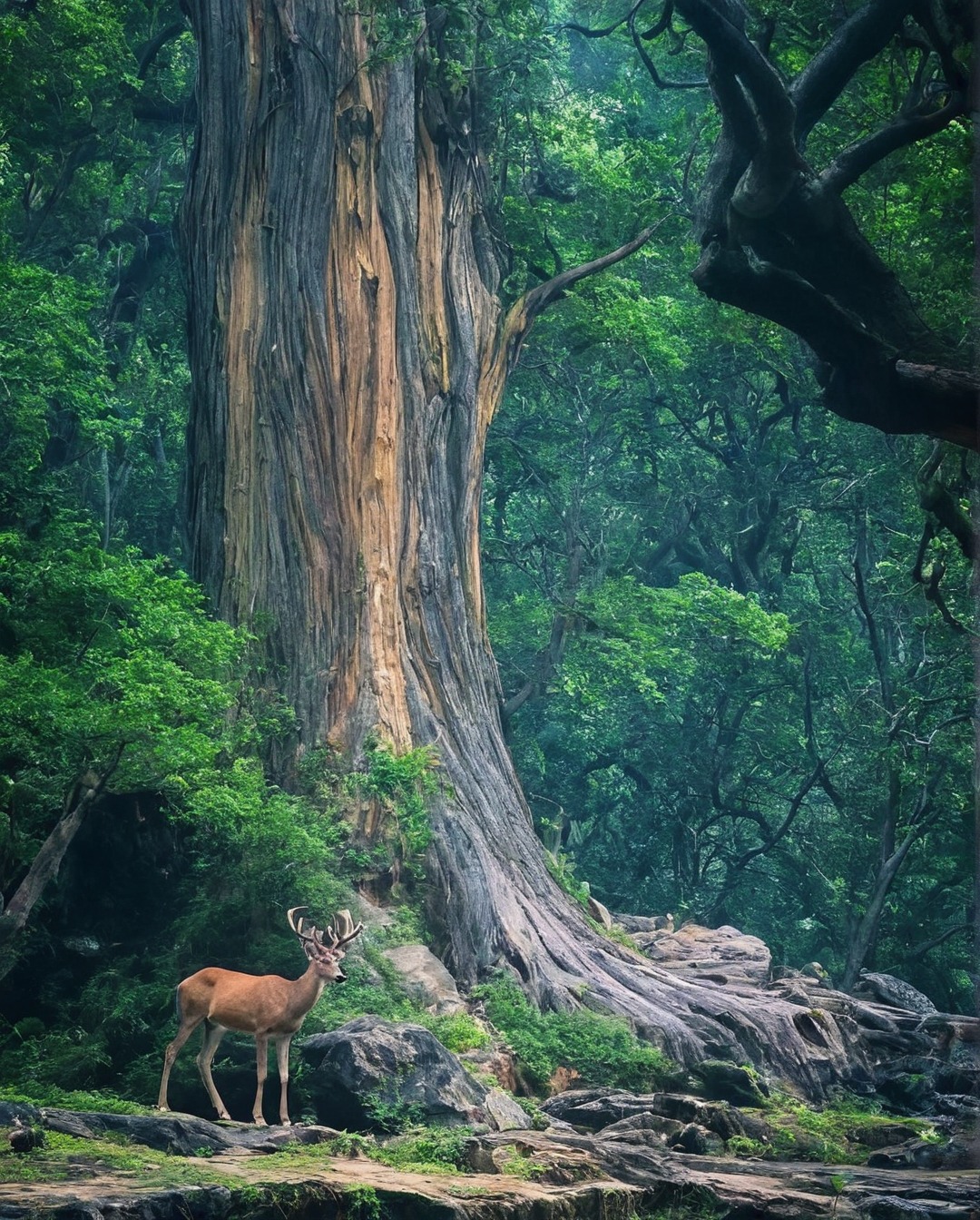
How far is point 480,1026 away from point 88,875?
3.67m

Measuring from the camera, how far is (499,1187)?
824 centimetres

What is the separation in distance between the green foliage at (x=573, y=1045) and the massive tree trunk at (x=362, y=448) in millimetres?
543

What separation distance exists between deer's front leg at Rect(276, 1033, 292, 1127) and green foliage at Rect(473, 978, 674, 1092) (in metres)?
3.20

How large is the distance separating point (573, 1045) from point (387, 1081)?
147 inches

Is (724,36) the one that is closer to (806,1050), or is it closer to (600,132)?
(806,1050)

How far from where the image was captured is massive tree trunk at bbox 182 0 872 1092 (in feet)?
47.9

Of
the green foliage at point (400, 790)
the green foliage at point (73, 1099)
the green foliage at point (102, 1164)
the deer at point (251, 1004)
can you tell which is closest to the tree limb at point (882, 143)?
the deer at point (251, 1004)

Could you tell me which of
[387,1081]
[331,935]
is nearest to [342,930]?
[331,935]

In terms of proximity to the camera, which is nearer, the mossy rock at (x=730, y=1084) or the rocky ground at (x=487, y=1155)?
the rocky ground at (x=487, y=1155)

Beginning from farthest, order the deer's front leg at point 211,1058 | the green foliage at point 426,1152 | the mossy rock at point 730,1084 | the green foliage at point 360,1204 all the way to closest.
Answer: the mossy rock at point 730,1084, the deer's front leg at point 211,1058, the green foliage at point 426,1152, the green foliage at point 360,1204

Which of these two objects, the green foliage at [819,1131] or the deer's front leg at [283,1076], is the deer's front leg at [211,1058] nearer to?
the deer's front leg at [283,1076]

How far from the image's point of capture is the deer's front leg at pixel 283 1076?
9258 mm

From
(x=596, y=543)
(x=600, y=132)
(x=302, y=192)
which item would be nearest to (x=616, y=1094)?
(x=302, y=192)

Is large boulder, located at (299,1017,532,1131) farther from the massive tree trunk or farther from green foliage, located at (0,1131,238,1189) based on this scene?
the massive tree trunk
